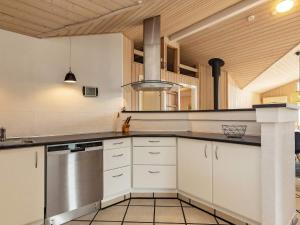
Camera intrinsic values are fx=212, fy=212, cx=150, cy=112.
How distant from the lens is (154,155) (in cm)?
279

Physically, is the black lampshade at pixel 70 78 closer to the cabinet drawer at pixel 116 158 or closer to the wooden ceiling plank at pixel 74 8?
the wooden ceiling plank at pixel 74 8

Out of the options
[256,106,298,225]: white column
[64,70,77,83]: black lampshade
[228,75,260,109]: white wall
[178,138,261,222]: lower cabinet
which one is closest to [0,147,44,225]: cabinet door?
[64,70,77,83]: black lampshade

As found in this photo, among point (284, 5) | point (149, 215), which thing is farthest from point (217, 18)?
point (149, 215)

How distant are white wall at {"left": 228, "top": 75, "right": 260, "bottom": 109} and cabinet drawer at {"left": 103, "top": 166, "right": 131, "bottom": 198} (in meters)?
5.02

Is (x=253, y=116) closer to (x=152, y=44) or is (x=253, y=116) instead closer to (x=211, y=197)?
(x=211, y=197)

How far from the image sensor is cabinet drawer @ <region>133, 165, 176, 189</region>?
9.04 feet

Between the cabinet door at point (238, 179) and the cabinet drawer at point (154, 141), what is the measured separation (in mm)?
665

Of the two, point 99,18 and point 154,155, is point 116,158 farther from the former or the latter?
point 99,18

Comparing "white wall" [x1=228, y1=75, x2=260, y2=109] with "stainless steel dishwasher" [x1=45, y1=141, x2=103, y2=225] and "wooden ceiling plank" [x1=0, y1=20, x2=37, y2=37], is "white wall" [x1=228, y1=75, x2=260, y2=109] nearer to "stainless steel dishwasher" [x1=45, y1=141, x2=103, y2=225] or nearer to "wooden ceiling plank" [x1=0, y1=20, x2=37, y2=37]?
"stainless steel dishwasher" [x1=45, y1=141, x2=103, y2=225]

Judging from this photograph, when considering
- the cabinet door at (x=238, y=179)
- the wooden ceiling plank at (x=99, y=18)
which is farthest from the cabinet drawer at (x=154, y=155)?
the wooden ceiling plank at (x=99, y=18)

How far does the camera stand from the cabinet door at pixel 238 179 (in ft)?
6.16

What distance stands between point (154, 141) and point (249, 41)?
332 cm

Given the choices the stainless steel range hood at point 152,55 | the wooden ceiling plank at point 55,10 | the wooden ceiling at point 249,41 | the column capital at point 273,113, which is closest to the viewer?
the column capital at point 273,113

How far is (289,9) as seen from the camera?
3477mm
